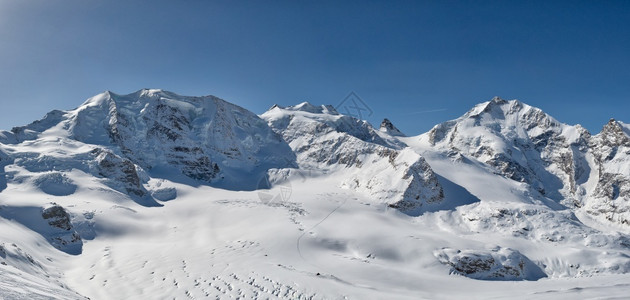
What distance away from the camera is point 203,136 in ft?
357

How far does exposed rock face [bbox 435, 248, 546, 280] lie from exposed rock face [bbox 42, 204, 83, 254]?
41832 millimetres

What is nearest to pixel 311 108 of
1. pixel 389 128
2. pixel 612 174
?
pixel 389 128

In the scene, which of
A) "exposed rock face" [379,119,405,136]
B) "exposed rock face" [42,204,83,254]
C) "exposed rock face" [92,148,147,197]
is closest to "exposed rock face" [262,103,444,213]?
"exposed rock face" [379,119,405,136]

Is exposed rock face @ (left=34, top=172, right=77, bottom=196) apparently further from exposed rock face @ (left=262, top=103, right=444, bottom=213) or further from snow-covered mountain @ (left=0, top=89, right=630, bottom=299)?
exposed rock face @ (left=262, top=103, right=444, bottom=213)

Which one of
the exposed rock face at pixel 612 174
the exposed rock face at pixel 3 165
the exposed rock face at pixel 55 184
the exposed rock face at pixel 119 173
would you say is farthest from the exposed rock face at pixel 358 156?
the exposed rock face at pixel 3 165

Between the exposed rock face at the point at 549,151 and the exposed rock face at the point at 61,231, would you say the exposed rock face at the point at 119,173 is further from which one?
the exposed rock face at the point at 549,151

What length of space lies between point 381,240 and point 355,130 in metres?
89.4

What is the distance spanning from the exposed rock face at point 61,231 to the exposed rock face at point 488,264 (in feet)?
137

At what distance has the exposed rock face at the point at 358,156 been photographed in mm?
78688

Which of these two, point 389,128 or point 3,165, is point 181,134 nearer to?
point 3,165

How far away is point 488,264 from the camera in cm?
4747

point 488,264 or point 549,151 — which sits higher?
point 549,151

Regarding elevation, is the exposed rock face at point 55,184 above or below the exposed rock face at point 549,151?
below

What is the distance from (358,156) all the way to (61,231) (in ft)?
229
